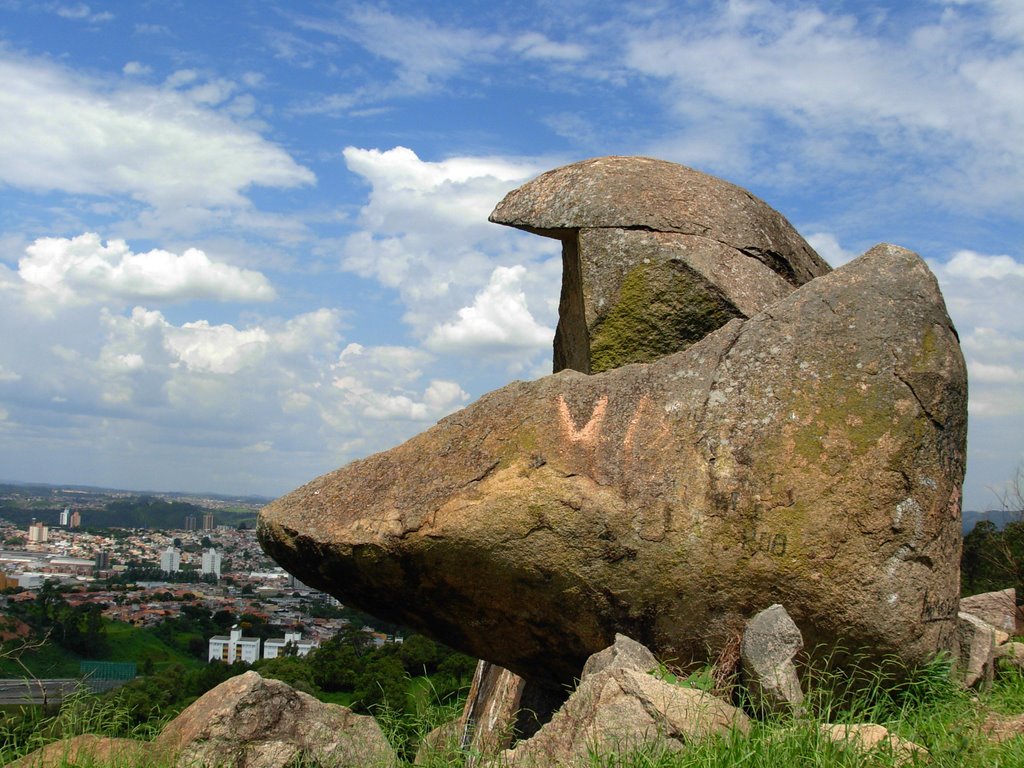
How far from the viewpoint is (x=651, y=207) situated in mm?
8914

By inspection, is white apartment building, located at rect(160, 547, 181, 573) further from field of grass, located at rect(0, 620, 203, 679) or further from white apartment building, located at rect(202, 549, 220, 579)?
field of grass, located at rect(0, 620, 203, 679)

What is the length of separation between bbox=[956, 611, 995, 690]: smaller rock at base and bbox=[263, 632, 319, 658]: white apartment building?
13.6m

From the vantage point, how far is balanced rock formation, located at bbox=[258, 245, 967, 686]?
6.68 meters

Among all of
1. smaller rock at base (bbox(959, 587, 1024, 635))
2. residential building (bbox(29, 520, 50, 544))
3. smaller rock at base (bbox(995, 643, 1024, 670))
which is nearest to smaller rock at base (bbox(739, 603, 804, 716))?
smaller rock at base (bbox(995, 643, 1024, 670))

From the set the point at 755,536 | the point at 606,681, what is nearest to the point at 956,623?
the point at 755,536

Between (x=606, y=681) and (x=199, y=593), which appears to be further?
(x=199, y=593)

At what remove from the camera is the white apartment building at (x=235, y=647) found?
21.5 m

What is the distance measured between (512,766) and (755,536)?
92.6 inches

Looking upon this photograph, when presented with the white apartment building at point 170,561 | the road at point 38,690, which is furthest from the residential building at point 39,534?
the road at point 38,690

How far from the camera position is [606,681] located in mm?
5598

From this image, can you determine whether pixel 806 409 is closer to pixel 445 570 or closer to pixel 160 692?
pixel 445 570

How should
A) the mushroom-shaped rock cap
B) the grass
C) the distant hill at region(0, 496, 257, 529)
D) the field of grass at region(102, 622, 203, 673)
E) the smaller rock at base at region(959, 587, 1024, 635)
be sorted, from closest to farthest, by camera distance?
1. the grass
2. the mushroom-shaped rock cap
3. the smaller rock at base at region(959, 587, 1024, 635)
4. the field of grass at region(102, 622, 203, 673)
5. the distant hill at region(0, 496, 257, 529)

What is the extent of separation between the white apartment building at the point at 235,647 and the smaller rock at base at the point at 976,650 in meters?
16.1

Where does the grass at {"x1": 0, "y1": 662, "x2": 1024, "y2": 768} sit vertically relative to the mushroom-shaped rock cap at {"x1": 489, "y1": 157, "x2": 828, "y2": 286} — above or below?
below
